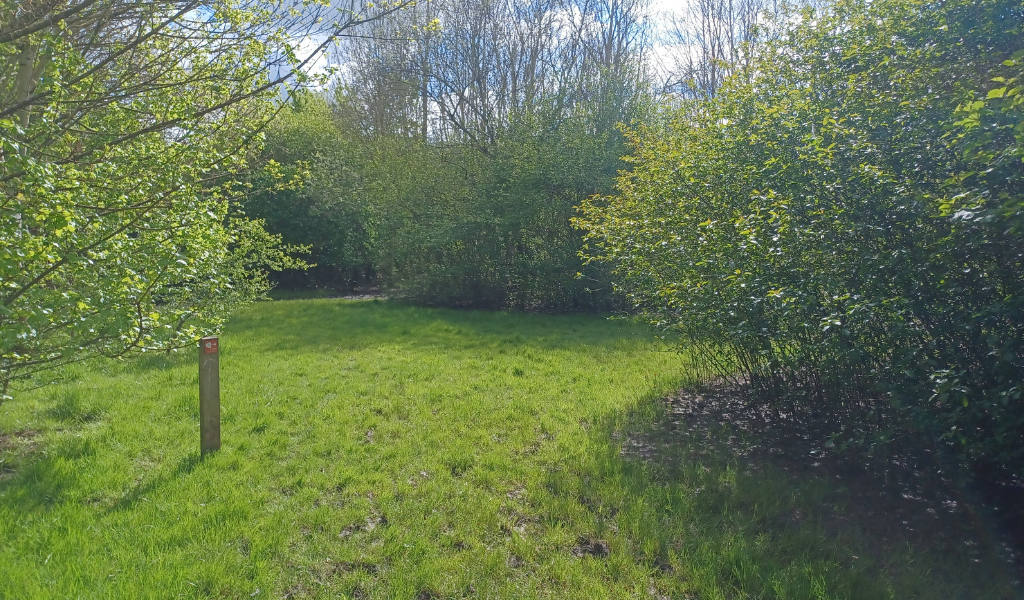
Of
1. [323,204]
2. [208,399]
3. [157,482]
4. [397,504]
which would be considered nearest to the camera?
[397,504]

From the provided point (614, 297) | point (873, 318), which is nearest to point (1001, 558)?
point (873, 318)

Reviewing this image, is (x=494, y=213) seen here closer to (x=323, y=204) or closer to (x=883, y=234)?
(x=323, y=204)

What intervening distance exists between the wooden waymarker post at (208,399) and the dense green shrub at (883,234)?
4223 millimetres

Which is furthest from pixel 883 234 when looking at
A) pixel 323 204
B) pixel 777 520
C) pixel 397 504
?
pixel 323 204

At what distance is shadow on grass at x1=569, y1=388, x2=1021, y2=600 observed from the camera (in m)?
3.24

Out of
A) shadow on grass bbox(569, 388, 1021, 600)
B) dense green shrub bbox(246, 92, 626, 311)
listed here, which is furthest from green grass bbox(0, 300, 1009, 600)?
dense green shrub bbox(246, 92, 626, 311)

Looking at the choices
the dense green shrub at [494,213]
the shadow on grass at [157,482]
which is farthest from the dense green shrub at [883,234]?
the dense green shrub at [494,213]

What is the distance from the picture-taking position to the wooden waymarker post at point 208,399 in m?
4.97

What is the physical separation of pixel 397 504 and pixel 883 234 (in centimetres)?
375

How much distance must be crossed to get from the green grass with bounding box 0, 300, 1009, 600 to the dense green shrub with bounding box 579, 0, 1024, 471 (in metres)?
1.00

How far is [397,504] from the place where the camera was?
4.16 m

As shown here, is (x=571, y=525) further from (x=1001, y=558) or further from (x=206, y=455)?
(x=206, y=455)

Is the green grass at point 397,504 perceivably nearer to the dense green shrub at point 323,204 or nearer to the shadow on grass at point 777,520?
the shadow on grass at point 777,520

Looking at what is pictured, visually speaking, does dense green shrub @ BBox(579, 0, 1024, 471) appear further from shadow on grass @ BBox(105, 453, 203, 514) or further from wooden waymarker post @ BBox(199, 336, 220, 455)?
shadow on grass @ BBox(105, 453, 203, 514)
